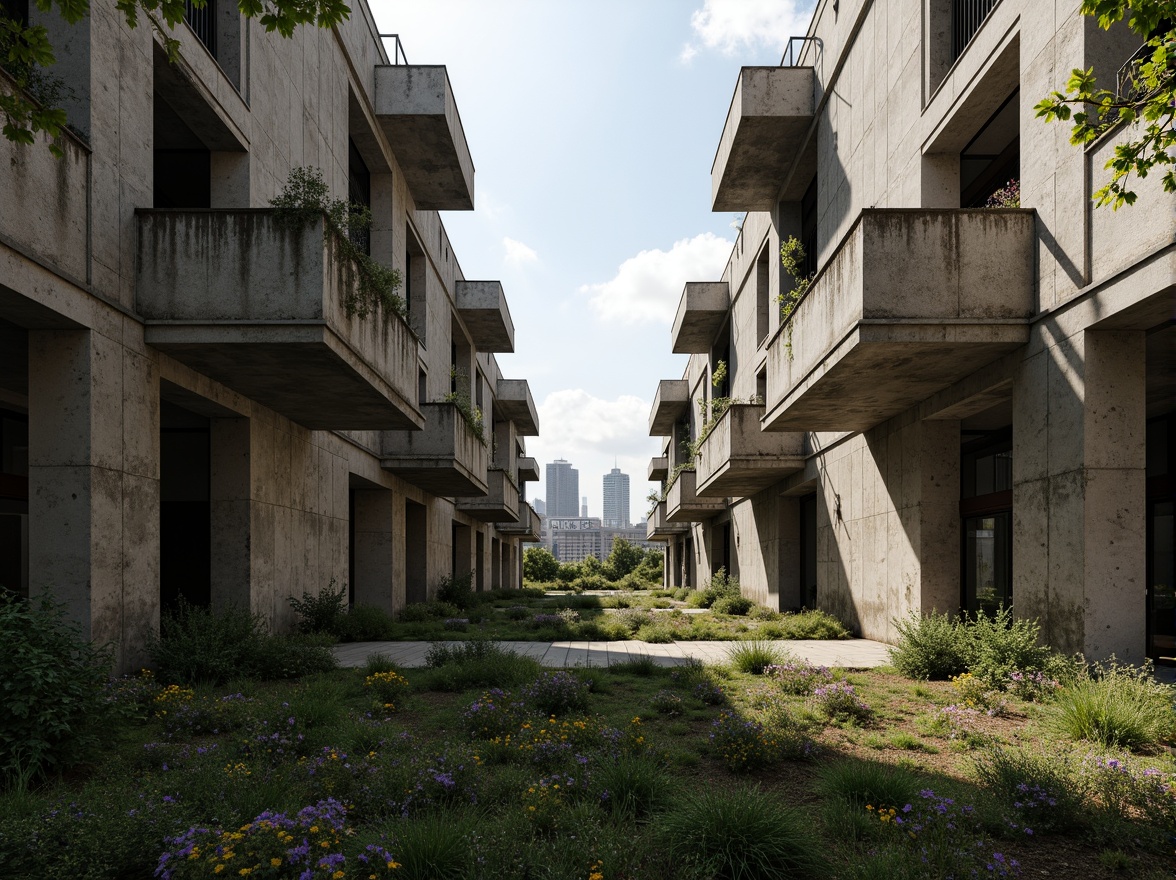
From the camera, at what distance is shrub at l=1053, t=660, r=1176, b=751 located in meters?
5.77

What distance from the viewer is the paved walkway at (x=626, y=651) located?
10727mm

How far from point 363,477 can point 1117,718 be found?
557 inches

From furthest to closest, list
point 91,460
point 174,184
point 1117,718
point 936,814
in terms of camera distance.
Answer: point 174,184 → point 91,460 → point 1117,718 → point 936,814

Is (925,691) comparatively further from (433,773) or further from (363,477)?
(363,477)

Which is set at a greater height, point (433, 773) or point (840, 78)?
point (840, 78)

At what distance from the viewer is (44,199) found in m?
6.82

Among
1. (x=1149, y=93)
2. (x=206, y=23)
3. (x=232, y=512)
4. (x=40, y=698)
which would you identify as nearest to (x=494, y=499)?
(x=232, y=512)

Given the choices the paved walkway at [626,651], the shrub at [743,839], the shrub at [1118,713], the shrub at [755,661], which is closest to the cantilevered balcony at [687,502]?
the paved walkway at [626,651]

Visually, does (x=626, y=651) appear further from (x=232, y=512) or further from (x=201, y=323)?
(x=201, y=323)

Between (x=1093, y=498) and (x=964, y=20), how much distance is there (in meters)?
7.21

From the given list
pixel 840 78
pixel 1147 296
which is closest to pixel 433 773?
pixel 1147 296

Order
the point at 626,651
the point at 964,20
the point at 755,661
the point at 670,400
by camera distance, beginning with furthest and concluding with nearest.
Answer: the point at 670,400, the point at 626,651, the point at 964,20, the point at 755,661

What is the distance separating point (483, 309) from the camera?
82.9 ft

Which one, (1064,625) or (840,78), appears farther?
(840,78)
